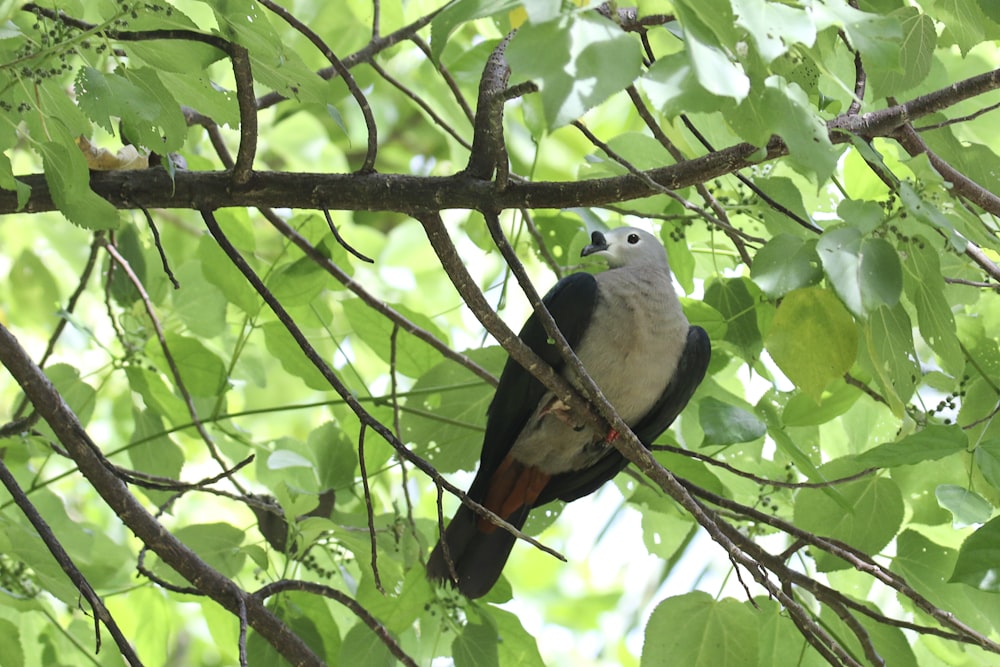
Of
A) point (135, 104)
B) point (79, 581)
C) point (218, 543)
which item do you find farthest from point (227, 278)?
point (135, 104)

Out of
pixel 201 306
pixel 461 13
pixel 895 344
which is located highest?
pixel 201 306

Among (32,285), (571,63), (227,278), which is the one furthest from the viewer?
(32,285)

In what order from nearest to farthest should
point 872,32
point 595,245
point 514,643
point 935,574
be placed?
point 872,32, point 935,574, point 514,643, point 595,245

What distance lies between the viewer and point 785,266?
6.07 feet

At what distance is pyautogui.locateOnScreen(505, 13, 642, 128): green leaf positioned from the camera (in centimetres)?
113

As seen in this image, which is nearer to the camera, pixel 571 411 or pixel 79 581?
pixel 79 581

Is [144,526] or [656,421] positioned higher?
[656,421]

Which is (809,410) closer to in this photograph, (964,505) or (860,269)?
(964,505)

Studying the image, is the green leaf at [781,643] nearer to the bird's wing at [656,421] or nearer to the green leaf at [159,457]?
the bird's wing at [656,421]

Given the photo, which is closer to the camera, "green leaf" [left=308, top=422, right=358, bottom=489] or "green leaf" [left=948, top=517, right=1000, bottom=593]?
"green leaf" [left=948, top=517, right=1000, bottom=593]

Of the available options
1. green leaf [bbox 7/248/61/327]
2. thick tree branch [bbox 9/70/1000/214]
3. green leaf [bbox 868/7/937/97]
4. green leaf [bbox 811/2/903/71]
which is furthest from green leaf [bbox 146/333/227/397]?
green leaf [bbox 811/2/903/71]

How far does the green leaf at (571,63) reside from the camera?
113cm

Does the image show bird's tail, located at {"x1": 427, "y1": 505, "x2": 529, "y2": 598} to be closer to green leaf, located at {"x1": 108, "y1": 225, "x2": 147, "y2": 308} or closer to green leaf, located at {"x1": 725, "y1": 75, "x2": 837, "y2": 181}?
green leaf, located at {"x1": 108, "y1": 225, "x2": 147, "y2": 308}

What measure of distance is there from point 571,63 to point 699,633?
1552 millimetres
